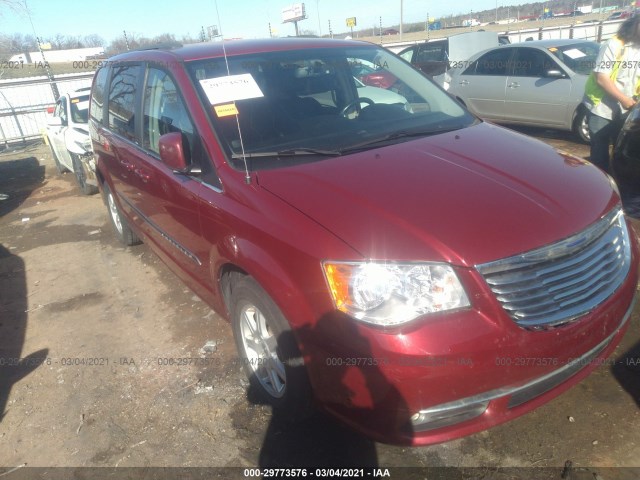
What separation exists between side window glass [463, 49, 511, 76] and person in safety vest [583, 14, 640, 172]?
459cm

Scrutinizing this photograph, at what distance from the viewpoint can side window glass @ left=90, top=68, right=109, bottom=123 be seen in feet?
15.8

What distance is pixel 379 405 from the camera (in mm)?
1983

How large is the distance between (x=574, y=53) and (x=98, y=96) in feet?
24.0

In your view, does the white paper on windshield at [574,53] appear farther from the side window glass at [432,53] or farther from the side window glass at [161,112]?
the side window glass at [161,112]

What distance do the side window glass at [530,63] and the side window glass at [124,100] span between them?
6.85 m

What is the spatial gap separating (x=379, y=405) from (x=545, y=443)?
3.21 ft

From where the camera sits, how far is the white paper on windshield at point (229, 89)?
2789mm

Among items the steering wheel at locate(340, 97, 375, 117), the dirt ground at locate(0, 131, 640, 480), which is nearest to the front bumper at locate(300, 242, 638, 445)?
the dirt ground at locate(0, 131, 640, 480)

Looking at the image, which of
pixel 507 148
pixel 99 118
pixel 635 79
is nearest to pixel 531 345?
pixel 507 148

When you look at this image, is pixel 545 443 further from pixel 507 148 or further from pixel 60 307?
pixel 60 307

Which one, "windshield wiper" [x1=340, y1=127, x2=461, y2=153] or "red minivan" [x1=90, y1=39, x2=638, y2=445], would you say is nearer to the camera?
"red minivan" [x1=90, y1=39, x2=638, y2=445]

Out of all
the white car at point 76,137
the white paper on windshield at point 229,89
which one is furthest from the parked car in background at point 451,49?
the white paper on windshield at point 229,89

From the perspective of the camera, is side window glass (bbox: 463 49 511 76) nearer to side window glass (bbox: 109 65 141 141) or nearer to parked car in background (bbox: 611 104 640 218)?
parked car in background (bbox: 611 104 640 218)

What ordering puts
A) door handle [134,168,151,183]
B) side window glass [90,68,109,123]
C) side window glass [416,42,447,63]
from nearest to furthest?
door handle [134,168,151,183], side window glass [90,68,109,123], side window glass [416,42,447,63]
